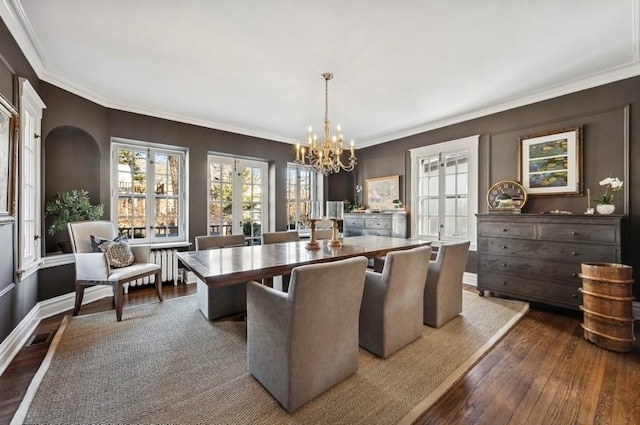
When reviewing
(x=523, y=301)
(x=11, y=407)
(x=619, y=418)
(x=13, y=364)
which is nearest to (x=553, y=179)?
(x=523, y=301)

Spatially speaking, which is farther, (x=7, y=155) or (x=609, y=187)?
(x=609, y=187)

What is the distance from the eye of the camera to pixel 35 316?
2754 millimetres

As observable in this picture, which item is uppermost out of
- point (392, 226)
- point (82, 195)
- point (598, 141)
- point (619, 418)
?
point (598, 141)

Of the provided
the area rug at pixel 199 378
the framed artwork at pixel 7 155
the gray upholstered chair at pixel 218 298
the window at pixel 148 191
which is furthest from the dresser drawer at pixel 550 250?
the framed artwork at pixel 7 155

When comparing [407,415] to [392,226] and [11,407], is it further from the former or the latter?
[392,226]

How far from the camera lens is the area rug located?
60.5 inches

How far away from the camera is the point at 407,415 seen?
1537mm

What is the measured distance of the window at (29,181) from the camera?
8.07ft

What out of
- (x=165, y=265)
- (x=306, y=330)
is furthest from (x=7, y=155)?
(x=306, y=330)

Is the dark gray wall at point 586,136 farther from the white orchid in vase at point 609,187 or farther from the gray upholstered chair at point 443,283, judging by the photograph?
the gray upholstered chair at point 443,283

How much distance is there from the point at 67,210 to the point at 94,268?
0.92m

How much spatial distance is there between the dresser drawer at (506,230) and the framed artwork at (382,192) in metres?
1.89

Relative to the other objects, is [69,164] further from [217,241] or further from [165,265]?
[217,241]

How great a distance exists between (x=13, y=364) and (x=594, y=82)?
240 inches
